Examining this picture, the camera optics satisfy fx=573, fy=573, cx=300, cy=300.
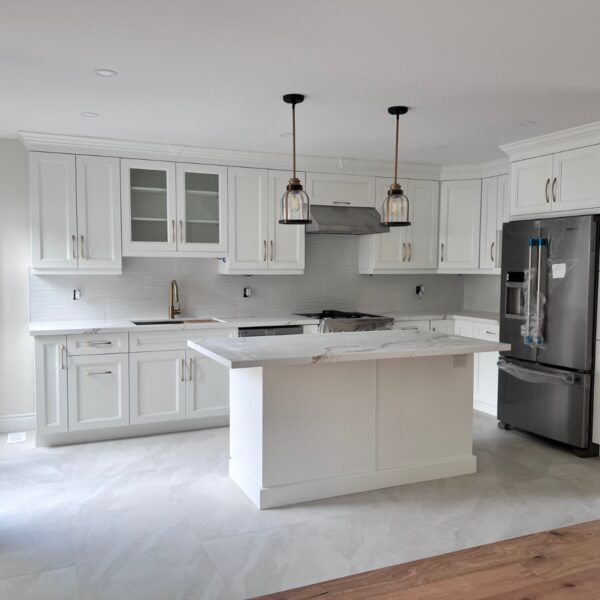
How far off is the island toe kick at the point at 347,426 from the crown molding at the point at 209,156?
79.6 inches

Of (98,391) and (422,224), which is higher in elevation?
(422,224)

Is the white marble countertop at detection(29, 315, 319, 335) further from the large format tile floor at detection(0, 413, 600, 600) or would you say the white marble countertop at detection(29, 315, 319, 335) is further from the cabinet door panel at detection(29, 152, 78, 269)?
the large format tile floor at detection(0, 413, 600, 600)

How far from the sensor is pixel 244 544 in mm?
2717

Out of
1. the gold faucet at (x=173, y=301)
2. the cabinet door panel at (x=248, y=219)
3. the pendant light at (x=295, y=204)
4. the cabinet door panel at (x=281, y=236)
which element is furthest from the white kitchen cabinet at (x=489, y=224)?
the gold faucet at (x=173, y=301)

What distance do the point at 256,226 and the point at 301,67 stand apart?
2.20m

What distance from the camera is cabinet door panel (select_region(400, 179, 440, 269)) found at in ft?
17.9

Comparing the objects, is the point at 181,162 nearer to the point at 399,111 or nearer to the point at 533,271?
the point at 399,111

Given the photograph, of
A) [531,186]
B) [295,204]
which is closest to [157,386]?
[295,204]

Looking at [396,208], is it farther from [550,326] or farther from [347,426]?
[550,326]

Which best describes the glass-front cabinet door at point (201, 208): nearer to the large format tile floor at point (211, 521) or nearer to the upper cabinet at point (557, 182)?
the large format tile floor at point (211, 521)

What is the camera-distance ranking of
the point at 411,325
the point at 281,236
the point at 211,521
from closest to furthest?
1. the point at 211,521
2. the point at 281,236
3. the point at 411,325

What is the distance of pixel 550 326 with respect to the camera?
4.13 m

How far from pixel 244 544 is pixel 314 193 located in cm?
321

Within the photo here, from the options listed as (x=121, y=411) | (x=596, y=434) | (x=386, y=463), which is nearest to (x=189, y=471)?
(x=121, y=411)
